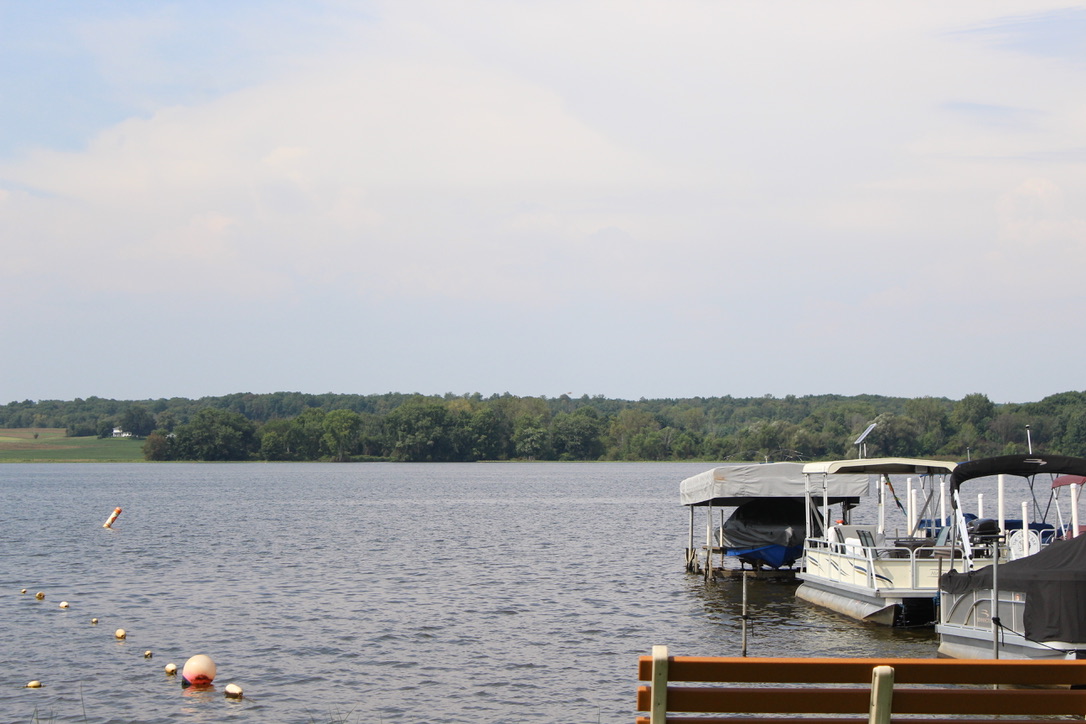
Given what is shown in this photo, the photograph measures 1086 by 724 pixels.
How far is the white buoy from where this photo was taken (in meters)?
18.3

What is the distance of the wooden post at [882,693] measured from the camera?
6.50m

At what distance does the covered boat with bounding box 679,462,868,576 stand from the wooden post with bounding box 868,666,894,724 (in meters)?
24.1

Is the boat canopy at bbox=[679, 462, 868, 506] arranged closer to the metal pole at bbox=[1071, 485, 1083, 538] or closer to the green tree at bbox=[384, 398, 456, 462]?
the metal pole at bbox=[1071, 485, 1083, 538]

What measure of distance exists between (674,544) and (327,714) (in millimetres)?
32668

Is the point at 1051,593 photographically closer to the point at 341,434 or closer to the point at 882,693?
the point at 882,693

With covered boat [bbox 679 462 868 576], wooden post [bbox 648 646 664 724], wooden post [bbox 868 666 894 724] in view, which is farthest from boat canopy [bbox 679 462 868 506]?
wooden post [bbox 648 646 664 724]

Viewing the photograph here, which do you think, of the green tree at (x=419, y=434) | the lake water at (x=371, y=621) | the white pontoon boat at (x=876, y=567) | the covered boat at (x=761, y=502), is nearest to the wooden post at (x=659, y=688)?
the lake water at (x=371, y=621)

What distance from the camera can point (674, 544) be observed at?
47656mm

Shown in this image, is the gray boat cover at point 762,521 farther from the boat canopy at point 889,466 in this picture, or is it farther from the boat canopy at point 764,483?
the boat canopy at point 889,466

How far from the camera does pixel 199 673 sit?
1833cm

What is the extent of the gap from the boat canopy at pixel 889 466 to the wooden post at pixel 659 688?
1862 cm

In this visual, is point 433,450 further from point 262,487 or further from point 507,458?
point 262,487

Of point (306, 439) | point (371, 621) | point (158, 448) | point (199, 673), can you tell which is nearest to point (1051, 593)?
point (199, 673)

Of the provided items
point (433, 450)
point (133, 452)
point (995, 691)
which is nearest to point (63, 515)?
point (995, 691)
